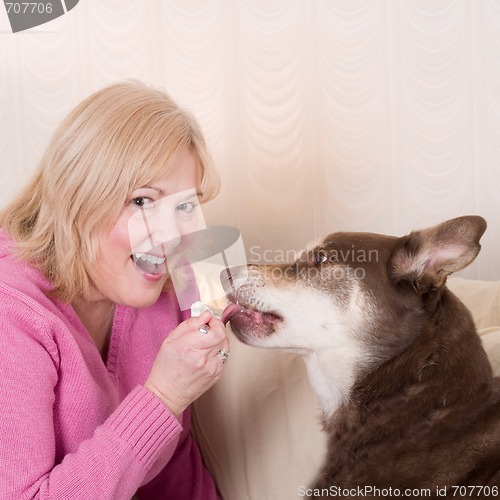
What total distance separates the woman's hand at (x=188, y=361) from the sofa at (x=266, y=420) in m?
0.43

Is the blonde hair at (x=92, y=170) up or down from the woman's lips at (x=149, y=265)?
up

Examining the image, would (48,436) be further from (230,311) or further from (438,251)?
(438,251)

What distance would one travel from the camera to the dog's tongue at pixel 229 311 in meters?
1.54

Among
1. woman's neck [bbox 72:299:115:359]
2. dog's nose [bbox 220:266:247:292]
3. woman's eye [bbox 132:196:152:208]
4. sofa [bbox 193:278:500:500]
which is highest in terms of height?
Answer: woman's eye [bbox 132:196:152:208]

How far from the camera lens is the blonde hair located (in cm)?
148

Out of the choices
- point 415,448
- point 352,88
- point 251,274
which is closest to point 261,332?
point 251,274

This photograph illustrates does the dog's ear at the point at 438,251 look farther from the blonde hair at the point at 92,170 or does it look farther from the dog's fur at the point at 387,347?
the blonde hair at the point at 92,170

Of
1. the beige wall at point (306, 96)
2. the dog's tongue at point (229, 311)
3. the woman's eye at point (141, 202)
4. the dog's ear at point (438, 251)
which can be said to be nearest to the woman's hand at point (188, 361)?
the dog's tongue at point (229, 311)

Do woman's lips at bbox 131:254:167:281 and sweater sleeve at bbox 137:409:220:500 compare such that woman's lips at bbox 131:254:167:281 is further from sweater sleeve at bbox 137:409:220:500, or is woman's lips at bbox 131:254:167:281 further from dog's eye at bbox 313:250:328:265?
sweater sleeve at bbox 137:409:220:500

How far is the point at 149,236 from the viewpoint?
149cm

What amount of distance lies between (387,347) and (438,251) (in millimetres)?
240

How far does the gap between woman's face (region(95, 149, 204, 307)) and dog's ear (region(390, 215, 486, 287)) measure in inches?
18.5

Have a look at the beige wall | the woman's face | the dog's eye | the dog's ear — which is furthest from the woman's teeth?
the beige wall

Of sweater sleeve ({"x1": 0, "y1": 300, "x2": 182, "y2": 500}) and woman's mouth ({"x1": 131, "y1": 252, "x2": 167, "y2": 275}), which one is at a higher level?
woman's mouth ({"x1": 131, "y1": 252, "x2": 167, "y2": 275})
